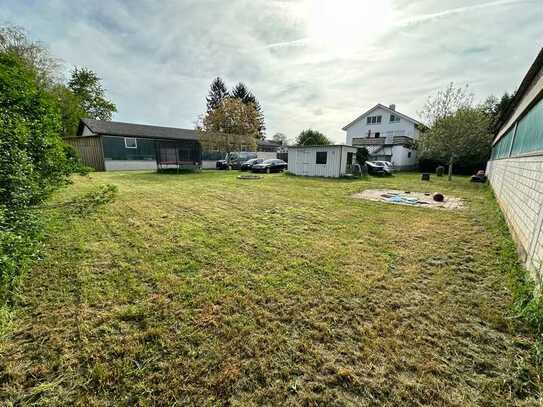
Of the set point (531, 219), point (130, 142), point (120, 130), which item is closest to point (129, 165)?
point (130, 142)

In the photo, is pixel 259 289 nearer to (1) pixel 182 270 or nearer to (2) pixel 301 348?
(2) pixel 301 348

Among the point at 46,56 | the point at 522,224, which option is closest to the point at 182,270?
the point at 522,224

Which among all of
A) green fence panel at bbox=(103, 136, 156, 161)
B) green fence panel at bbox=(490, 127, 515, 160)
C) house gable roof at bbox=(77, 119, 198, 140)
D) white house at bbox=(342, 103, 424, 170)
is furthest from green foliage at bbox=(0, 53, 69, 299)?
white house at bbox=(342, 103, 424, 170)

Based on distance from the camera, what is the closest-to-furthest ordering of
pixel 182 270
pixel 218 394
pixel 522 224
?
1. pixel 218 394
2. pixel 182 270
3. pixel 522 224

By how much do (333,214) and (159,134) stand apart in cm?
2151

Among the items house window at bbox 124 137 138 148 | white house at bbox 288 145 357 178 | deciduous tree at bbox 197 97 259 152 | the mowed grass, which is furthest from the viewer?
deciduous tree at bbox 197 97 259 152

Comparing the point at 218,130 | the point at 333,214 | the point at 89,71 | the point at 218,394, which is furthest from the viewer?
the point at 89,71

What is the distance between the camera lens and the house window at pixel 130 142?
19.6 metres

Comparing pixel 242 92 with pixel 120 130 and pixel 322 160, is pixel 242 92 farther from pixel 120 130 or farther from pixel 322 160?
pixel 322 160

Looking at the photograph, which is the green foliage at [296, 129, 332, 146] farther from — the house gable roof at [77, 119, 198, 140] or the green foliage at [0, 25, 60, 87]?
the green foliage at [0, 25, 60, 87]

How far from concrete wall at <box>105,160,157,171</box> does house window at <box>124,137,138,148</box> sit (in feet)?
4.37

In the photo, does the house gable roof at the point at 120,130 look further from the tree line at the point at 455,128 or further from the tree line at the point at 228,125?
the tree line at the point at 455,128

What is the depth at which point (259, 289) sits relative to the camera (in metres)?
2.80

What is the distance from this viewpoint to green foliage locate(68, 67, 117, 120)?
99.5 ft
